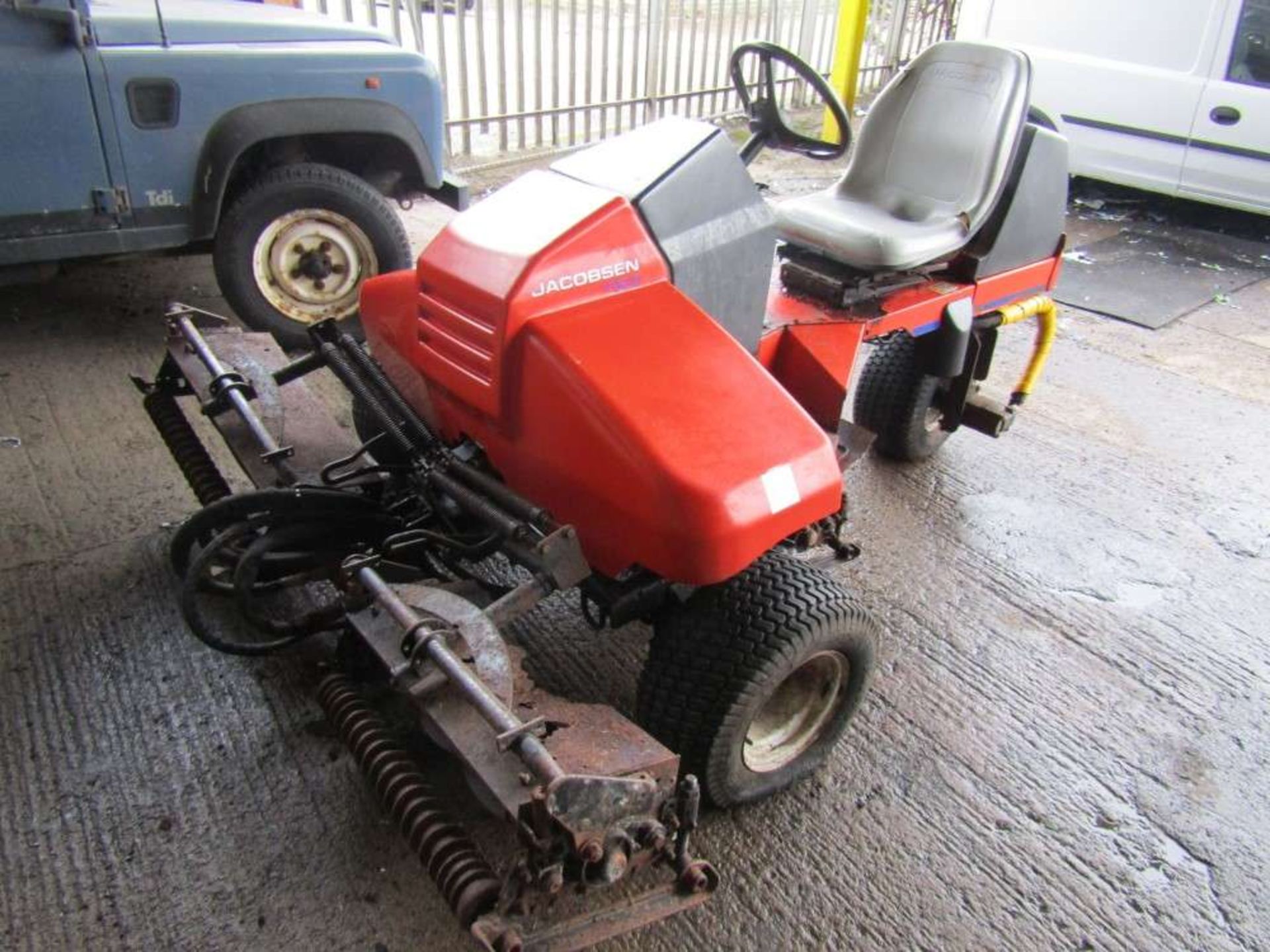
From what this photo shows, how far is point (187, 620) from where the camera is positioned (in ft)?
6.81

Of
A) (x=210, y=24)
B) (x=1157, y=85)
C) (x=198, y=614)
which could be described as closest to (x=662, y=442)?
(x=198, y=614)

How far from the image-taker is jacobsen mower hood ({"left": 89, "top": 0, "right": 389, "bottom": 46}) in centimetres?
356

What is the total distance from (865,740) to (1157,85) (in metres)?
5.70

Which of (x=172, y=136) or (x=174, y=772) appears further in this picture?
(x=172, y=136)

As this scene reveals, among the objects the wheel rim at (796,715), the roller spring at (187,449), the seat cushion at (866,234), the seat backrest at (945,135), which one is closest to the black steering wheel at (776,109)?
the seat cushion at (866,234)

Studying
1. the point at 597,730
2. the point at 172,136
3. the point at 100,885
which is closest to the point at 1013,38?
the point at 172,136

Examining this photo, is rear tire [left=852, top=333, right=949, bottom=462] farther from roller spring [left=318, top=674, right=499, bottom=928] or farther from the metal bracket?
roller spring [left=318, top=674, right=499, bottom=928]

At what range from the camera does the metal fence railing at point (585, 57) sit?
662 cm

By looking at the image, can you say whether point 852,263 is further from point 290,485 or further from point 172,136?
point 172,136

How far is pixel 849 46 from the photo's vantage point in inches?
282

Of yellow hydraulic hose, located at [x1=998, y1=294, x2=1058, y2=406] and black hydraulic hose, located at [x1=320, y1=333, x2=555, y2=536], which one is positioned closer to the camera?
black hydraulic hose, located at [x1=320, y1=333, x2=555, y2=536]

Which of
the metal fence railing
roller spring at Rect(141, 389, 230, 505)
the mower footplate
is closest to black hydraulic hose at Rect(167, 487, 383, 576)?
the mower footplate

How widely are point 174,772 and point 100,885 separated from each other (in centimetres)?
29

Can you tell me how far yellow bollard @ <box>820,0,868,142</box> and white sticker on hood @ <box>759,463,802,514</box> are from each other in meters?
5.59
